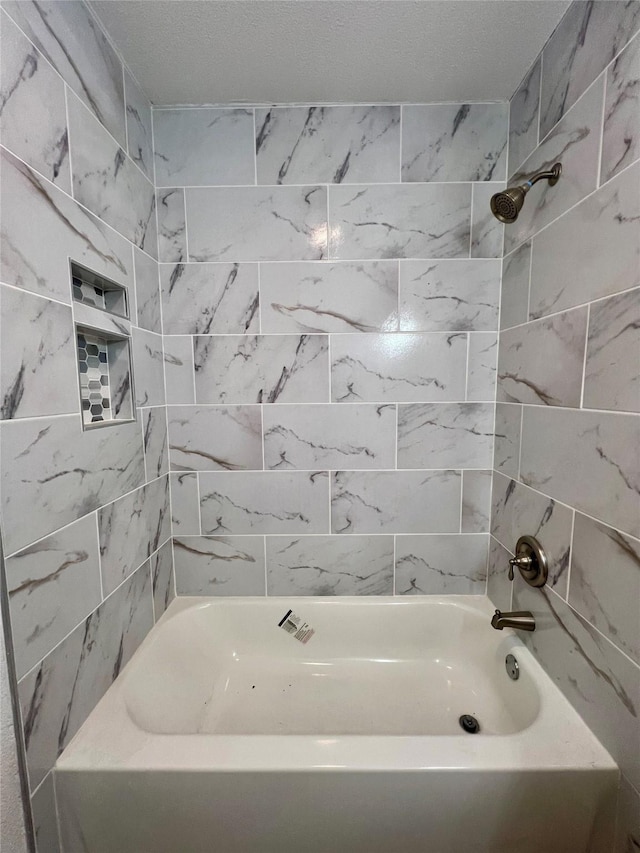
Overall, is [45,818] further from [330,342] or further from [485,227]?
[485,227]

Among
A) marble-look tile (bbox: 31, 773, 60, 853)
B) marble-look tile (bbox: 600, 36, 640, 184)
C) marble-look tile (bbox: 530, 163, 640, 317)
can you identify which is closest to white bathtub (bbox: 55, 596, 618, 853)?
marble-look tile (bbox: 31, 773, 60, 853)

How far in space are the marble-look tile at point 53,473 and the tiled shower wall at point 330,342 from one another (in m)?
0.39

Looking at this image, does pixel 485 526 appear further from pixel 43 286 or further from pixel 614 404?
pixel 43 286

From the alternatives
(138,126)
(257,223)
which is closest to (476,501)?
(257,223)

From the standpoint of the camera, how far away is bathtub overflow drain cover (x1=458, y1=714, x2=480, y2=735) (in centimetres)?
113

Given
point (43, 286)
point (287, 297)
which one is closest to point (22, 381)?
point (43, 286)

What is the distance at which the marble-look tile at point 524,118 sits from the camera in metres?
1.08

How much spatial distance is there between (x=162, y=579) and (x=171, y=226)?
1.31 meters

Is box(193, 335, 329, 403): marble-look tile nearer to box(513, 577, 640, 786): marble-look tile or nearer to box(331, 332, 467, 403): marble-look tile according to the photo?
box(331, 332, 467, 403): marble-look tile

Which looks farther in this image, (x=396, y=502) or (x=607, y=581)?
(x=396, y=502)

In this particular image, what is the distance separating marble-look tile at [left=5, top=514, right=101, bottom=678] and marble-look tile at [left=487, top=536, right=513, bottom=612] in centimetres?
130

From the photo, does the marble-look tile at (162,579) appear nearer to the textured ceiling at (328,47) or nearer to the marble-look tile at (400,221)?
the marble-look tile at (400,221)

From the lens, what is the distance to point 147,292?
121 cm

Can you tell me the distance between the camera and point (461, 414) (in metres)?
1.34
